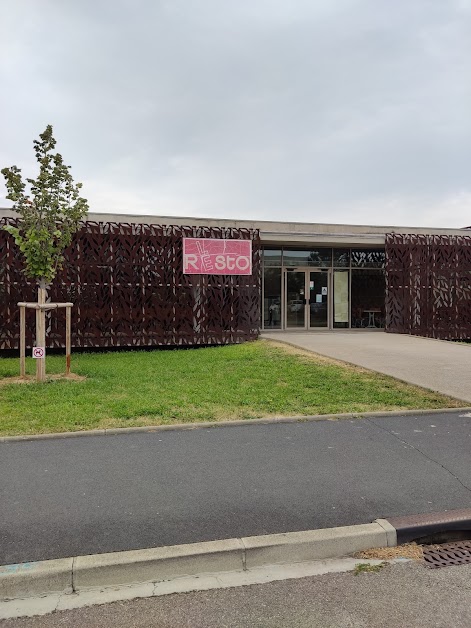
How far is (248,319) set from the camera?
16.3 meters

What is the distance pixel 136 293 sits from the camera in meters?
15.4

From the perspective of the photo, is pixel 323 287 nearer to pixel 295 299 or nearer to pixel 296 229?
pixel 295 299

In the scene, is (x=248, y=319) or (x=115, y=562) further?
(x=248, y=319)

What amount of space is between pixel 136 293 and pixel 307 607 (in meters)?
13.0

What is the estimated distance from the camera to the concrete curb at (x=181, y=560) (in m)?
3.38

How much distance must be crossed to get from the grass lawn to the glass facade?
21.7 feet

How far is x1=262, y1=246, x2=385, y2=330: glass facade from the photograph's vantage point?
18828mm

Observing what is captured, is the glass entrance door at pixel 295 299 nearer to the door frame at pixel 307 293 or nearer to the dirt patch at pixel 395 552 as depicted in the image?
the door frame at pixel 307 293

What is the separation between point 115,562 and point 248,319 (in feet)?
42.5

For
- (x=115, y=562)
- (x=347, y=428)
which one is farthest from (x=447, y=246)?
(x=115, y=562)

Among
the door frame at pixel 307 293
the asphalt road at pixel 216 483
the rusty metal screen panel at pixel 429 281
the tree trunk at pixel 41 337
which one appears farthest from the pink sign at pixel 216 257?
the asphalt road at pixel 216 483

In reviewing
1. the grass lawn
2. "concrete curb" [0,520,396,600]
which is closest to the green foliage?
the grass lawn

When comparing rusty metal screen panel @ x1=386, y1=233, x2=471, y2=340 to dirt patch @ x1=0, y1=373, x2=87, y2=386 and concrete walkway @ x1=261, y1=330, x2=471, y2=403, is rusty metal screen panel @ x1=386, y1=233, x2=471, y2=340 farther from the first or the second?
dirt patch @ x1=0, y1=373, x2=87, y2=386

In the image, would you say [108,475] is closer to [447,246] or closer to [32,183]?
[32,183]
